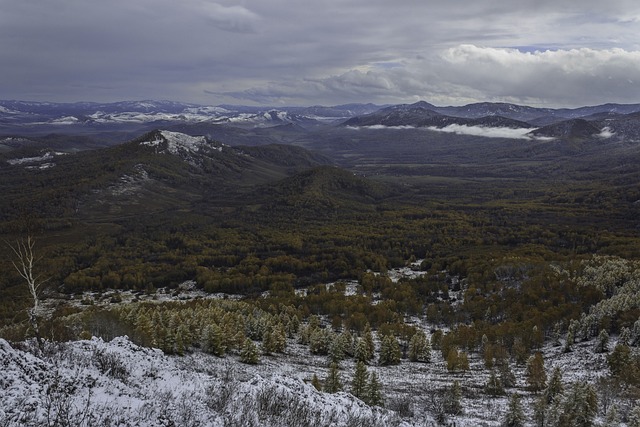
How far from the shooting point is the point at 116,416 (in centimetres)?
2330

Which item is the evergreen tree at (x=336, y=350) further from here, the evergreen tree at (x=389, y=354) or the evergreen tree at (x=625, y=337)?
the evergreen tree at (x=625, y=337)

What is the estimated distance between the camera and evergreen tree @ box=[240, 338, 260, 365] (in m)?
67.2

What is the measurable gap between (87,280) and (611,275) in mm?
164225

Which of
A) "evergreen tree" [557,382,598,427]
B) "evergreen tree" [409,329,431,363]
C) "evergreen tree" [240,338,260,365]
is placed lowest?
"evergreen tree" [409,329,431,363]

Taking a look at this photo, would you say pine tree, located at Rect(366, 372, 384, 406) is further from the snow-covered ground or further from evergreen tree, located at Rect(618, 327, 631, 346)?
evergreen tree, located at Rect(618, 327, 631, 346)

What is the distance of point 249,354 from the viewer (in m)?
67.6

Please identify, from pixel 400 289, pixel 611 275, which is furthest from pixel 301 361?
pixel 611 275

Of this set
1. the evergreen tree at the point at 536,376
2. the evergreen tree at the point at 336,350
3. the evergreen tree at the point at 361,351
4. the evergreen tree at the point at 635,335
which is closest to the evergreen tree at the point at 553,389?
the evergreen tree at the point at 536,376

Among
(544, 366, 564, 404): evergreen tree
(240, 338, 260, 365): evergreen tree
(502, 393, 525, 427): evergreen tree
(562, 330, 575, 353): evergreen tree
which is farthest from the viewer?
(562, 330, 575, 353): evergreen tree

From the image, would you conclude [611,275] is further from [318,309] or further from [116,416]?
[116,416]

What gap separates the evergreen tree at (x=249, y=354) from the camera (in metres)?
67.2

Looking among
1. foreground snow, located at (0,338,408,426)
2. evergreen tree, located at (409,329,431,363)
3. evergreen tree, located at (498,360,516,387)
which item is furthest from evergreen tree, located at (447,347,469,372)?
foreground snow, located at (0,338,408,426)

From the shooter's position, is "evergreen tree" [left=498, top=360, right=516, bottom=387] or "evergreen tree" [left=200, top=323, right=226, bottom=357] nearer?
"evergreen tree" [left=498, top=360, right=516, bottom=387]

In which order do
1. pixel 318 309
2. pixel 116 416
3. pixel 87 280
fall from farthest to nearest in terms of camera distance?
pixel 87 280
pixel 318 309
pixel 116 416
